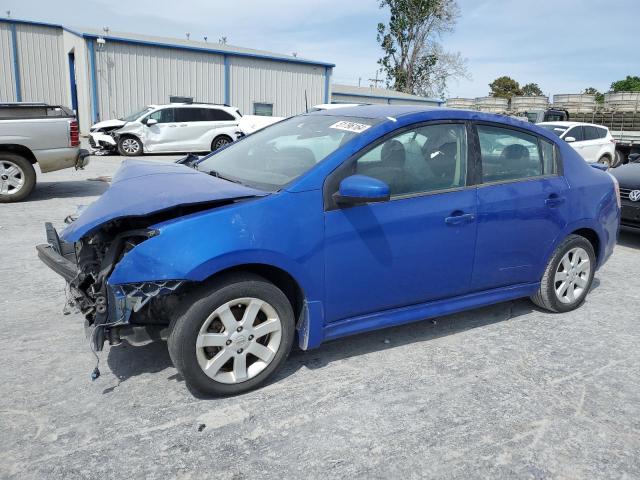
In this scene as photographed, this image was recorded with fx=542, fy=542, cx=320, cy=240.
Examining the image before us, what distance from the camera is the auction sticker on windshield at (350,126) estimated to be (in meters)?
3.51

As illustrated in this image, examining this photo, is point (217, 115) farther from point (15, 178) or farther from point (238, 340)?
point (238, 340)

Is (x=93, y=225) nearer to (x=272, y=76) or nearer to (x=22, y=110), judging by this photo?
(x=22, y=110)

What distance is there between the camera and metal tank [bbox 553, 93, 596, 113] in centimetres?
2533

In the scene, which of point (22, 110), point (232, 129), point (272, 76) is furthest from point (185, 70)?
point (22, 110)

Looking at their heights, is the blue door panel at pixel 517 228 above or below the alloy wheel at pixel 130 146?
above

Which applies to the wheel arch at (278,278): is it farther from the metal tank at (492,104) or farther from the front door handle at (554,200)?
Result: the metal tank at (492,104)

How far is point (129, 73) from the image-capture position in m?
22.2

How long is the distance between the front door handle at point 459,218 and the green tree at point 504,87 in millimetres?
77364

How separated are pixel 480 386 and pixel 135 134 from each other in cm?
1551

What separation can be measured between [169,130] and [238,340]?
15.2 meters

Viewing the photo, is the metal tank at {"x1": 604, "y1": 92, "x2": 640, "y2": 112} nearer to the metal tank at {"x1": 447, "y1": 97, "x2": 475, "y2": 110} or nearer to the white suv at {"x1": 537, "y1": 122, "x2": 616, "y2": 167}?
the metal tank at {"x1": 447, "y1": 97, "x2": 475, "y2": 110}

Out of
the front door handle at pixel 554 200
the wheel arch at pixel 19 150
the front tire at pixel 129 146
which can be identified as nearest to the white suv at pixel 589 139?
the front door handle at pixel 554 200

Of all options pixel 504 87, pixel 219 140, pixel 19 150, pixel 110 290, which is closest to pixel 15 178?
pixel 19 150

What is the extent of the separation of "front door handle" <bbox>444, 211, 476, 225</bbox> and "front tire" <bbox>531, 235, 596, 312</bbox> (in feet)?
3.66
